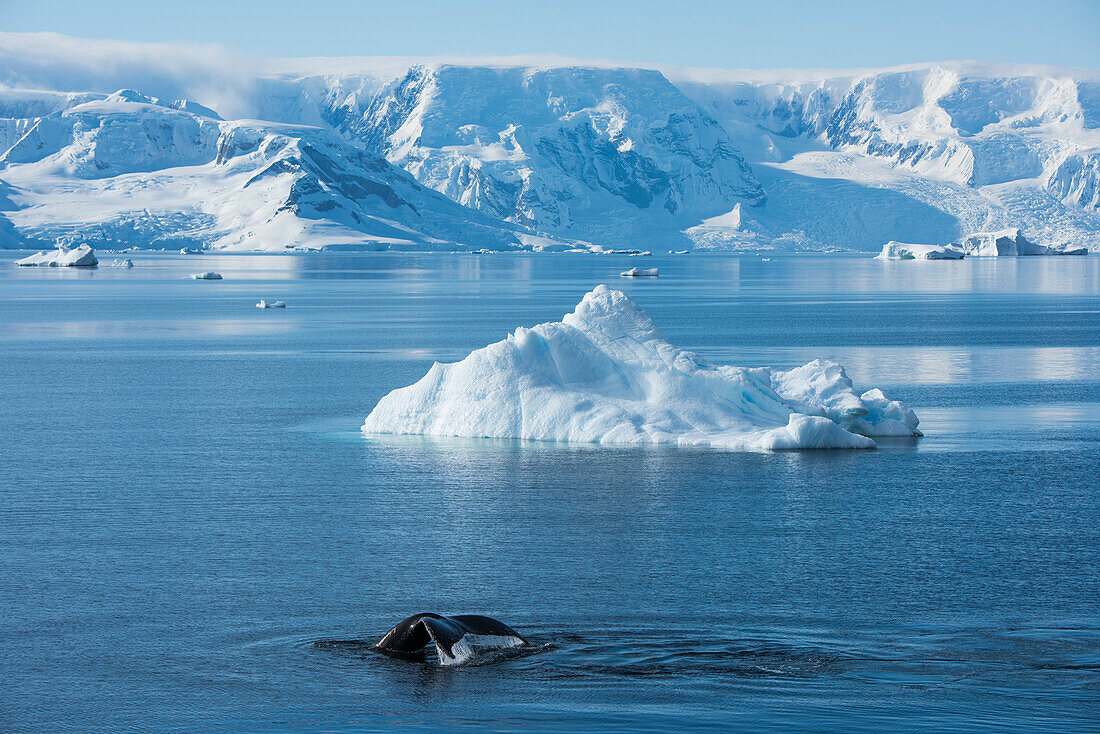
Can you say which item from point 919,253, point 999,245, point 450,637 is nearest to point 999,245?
point 999,245

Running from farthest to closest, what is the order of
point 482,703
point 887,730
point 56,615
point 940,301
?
point 940,301, point 56,615, point 482,703, point 887,730

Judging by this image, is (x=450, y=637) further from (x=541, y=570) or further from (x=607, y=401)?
(x=607, y=401)

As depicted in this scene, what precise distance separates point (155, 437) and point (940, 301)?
5983 cm

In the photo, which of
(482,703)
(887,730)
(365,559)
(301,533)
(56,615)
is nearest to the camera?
(887,730)

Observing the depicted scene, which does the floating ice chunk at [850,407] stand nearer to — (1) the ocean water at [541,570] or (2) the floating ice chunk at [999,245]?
(1) the ocean water at [541,570]

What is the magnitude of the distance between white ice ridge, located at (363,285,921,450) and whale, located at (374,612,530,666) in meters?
11.4

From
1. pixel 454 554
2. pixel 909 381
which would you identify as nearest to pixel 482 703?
pixel 454 554

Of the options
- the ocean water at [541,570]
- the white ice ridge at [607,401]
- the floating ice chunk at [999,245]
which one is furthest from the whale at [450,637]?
the floating ice chunk at [999,245]

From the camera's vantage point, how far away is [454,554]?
15.4 meters

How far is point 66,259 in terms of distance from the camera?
486 ft

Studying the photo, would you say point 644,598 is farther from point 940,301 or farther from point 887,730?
point 940,301

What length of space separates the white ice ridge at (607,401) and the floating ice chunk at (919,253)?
159 metres

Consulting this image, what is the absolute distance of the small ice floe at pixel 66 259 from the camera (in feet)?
473

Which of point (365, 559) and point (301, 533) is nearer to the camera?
point (365, 559)
